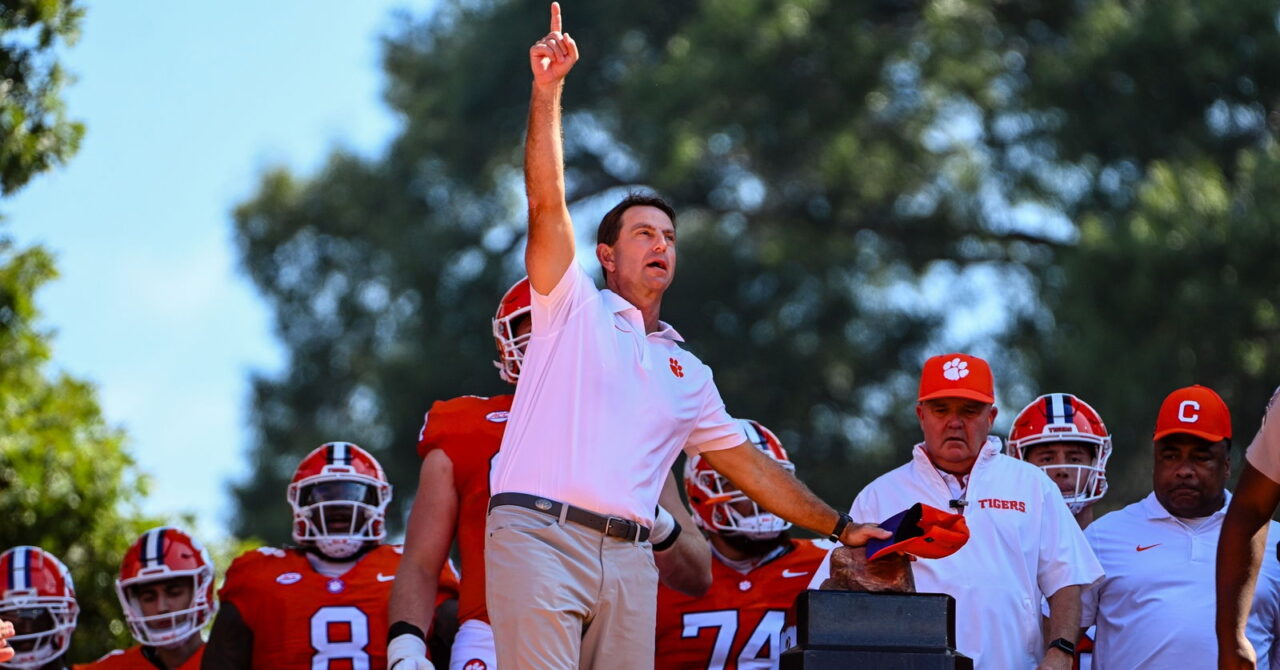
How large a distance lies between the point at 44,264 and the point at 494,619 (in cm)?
684

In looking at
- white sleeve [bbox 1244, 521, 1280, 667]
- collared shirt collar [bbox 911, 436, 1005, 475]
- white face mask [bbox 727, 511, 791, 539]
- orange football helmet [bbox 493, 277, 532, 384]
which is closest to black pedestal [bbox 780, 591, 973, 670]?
collared shirt collar [bbox 911, 436, 1005, 475]

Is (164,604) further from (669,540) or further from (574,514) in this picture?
(574,514)

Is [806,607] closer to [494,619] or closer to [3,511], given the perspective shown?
[494,619]

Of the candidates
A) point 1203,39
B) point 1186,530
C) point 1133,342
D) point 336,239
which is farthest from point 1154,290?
point 336,239

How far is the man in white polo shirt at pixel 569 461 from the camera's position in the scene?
15.8ft

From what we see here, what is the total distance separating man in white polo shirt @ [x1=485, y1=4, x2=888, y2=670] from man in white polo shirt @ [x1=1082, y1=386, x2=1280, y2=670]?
251 cm

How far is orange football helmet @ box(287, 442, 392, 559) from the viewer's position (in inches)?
306

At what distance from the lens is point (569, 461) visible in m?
4.87

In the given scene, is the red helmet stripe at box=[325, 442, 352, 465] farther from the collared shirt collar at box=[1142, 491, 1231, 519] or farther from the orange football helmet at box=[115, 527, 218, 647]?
the collared shirt collar at box=[1142, 491, 1231, 519]

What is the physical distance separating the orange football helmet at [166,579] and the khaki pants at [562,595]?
3.51 metres

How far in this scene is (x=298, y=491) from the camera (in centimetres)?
787

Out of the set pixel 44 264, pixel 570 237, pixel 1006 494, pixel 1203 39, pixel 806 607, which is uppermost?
pixel 1203 39

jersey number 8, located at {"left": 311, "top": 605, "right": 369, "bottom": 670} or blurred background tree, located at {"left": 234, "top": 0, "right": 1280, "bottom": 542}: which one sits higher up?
blurred background tree, located at {"left": 234, "top": 0, "right": 1280, "bottom": 542}

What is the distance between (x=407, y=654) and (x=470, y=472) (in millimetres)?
867
